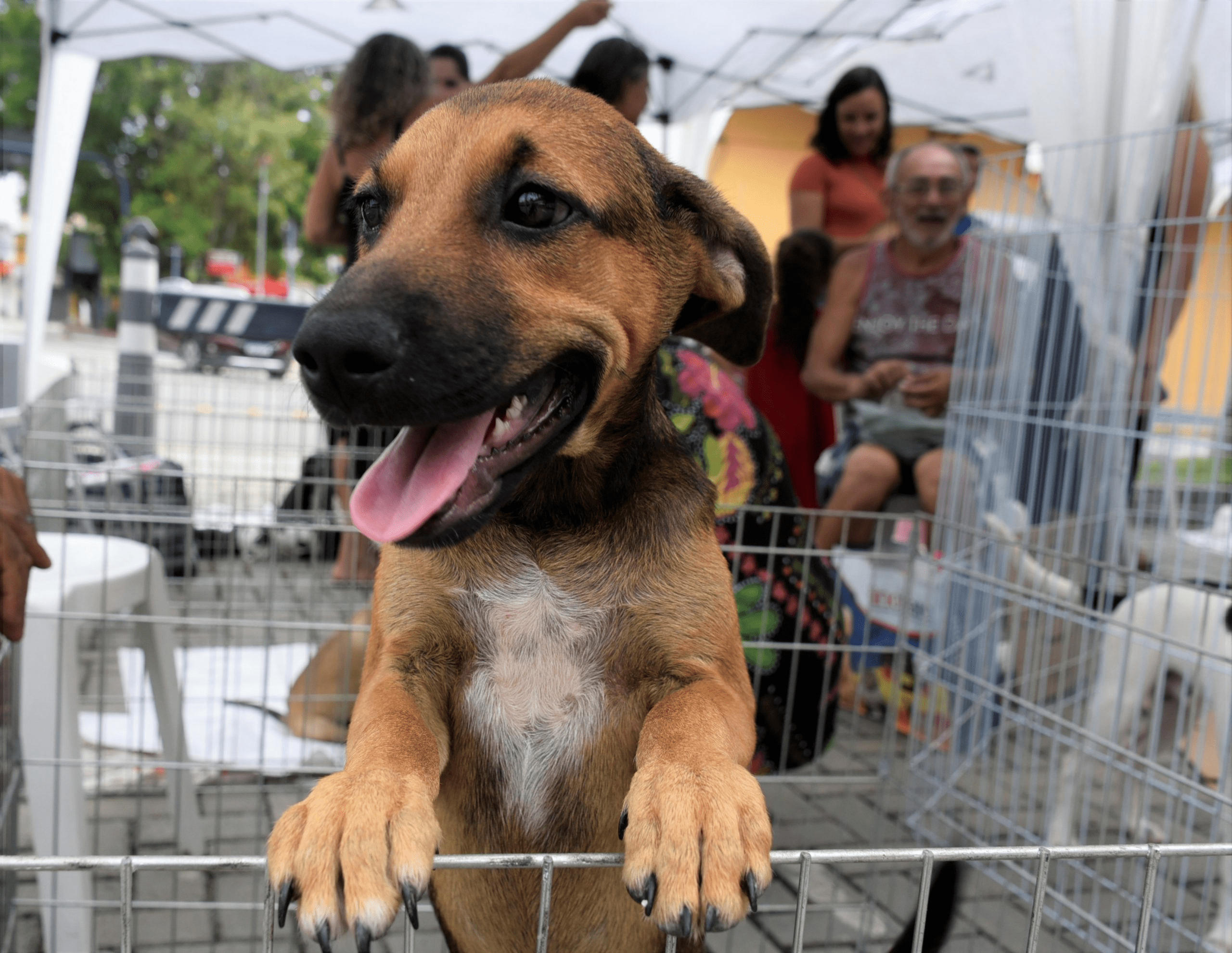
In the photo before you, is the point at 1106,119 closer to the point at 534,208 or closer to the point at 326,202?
the point at 534,208

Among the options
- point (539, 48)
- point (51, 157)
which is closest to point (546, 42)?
point (539, 48)

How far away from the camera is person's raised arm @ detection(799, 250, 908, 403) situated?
14.5 ft

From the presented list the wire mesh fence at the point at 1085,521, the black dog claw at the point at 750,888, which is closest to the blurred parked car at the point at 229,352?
the wire mesh fence at the point at 1085,521

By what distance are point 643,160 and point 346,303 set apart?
57 centimetres

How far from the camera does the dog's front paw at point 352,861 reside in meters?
1.03

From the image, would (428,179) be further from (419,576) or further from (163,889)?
(163,889)

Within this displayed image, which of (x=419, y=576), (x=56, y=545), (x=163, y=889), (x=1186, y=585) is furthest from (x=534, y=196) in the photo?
(x=163, y=889)

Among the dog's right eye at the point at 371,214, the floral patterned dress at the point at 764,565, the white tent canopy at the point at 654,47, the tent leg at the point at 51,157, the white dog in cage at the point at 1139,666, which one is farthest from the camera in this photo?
the white tent canopy at the point at 654,47

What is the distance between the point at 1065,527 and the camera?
148 inches

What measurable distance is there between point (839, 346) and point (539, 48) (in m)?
1.95

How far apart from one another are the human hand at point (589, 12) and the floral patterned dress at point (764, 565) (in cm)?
117

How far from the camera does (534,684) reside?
4.83 ft

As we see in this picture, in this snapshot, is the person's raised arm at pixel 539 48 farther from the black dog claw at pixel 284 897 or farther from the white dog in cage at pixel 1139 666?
the black dog claw at pixel 284 897

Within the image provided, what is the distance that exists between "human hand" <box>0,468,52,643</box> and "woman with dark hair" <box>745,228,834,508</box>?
319cm
